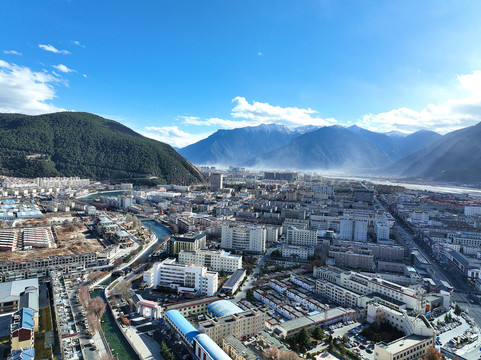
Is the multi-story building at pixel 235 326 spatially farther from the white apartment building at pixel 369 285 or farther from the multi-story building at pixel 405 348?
the white apartment building at pixel 369 285

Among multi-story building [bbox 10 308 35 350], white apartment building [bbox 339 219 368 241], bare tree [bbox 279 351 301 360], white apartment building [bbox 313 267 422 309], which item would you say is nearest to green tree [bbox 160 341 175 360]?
bare tree [bbox 279 351 301 360]

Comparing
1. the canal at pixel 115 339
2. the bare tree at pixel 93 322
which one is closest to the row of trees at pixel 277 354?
the canal at pixel 115 339

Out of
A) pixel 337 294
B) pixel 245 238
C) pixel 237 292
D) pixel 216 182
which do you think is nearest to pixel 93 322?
pixel 237 292

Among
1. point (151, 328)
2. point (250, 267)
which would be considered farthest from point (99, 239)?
point (151, 328)

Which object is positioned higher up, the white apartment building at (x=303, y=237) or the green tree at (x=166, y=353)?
the white apartment building at (x=303, y=237)

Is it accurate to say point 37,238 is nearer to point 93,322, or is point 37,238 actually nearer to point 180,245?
point 180,245

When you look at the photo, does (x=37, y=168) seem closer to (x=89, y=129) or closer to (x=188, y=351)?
(x=89, y=129)
